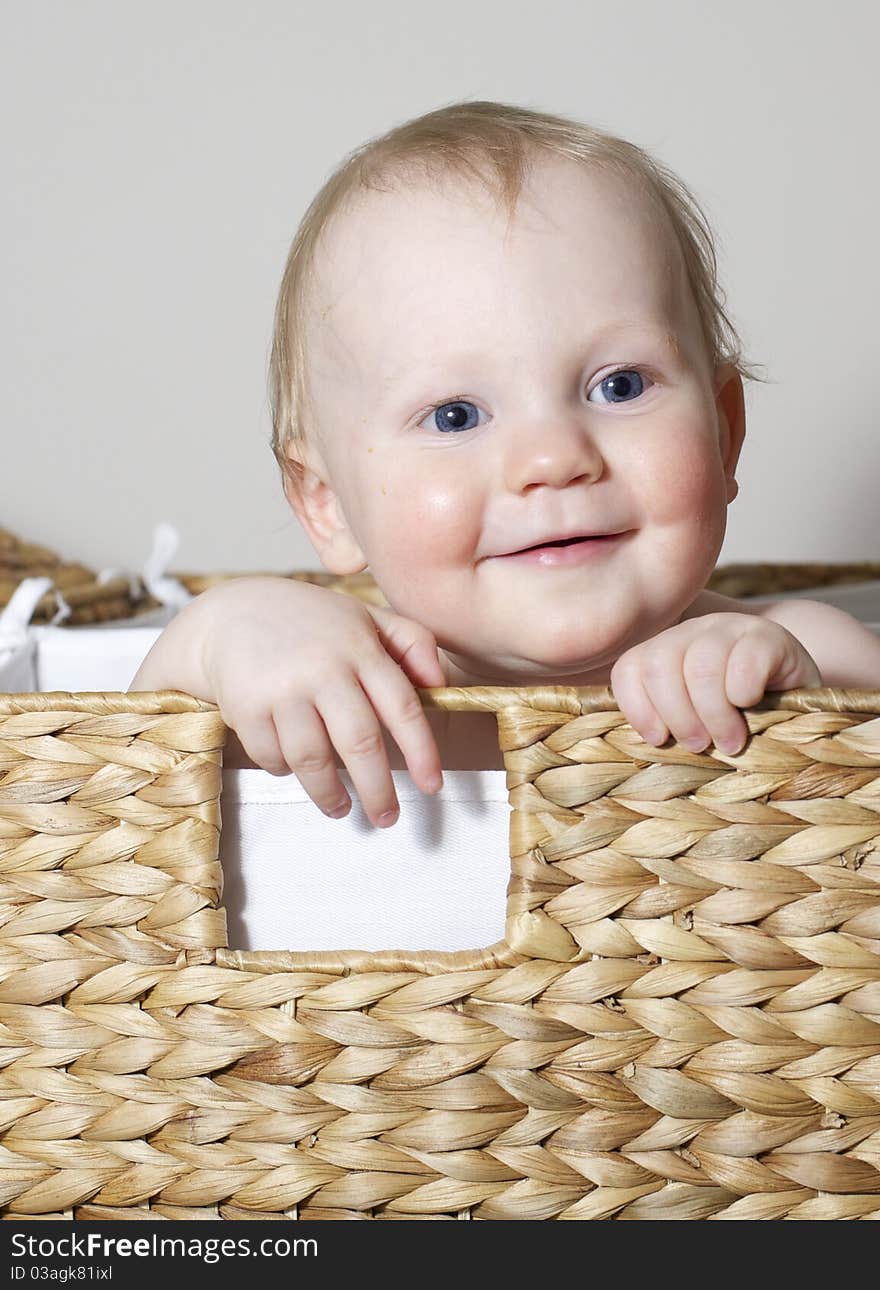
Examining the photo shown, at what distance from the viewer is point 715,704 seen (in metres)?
0.63

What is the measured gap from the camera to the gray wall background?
2279mm

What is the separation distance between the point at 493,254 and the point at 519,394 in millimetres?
91

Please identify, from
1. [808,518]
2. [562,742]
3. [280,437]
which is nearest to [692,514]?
[562,742]

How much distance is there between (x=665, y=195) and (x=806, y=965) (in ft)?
1.79

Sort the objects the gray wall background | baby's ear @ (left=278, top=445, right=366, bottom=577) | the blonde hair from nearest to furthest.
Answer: the blonde hair → baby's ear @ (left=278, top=445, right=366, bottom=577) → the gray wall background

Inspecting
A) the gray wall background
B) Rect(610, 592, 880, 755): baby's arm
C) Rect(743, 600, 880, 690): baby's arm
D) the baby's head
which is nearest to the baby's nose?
the baby's head

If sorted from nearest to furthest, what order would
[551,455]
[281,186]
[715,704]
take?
1. [715,704]
2. [551,455]
3. [281,186]

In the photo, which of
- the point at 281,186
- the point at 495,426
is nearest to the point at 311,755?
the point at 495,426

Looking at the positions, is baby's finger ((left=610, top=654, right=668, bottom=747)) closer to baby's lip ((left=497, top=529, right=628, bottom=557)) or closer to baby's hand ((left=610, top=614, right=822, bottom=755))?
baby's hand ((left=610, top=614, right=822, bottom=755))

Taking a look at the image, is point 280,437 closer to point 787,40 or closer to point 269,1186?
point 269,1186

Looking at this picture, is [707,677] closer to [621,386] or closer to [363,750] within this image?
[363,750]

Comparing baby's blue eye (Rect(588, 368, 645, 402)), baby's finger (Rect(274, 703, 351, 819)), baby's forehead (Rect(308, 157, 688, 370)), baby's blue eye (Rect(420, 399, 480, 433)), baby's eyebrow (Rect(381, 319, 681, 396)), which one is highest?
baby's forehead (Rect(308, 157, 688, 370))

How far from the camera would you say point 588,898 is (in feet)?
2.11

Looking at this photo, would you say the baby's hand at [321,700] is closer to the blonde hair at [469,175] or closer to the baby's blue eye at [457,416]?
the baby's blue eye at [457,416]
